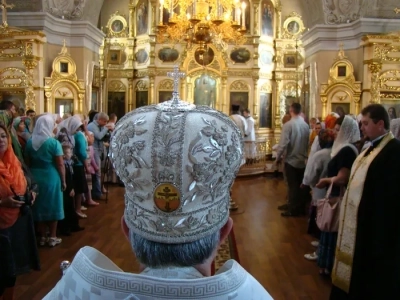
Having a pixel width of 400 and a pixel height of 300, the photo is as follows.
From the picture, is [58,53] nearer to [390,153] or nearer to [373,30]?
[373,30]

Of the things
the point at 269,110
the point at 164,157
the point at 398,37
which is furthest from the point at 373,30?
the point at 164,157

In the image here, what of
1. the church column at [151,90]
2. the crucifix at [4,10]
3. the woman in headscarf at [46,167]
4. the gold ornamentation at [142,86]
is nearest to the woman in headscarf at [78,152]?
the woman in headscarf at [46,167]

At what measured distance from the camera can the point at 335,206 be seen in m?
4.31

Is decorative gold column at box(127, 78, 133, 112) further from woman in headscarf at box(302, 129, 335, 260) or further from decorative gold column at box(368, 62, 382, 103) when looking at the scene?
woman in headscarf at box(302, 129, 335, 260)

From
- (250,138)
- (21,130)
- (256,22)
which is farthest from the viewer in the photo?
(256,22)

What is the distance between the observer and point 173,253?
3.63 ft

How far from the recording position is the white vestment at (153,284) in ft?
3.24

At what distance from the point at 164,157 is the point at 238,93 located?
1745cm

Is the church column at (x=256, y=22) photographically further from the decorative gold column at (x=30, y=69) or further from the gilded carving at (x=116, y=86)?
the decorative gold column at (x=30, y=69)

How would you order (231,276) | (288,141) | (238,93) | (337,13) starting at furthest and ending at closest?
1. (238,93)
2. (337,13)
3. (288,141)
4. (231,276)

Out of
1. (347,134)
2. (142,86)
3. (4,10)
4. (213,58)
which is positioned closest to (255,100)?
(213,58)

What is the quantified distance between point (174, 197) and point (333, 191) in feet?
11.5

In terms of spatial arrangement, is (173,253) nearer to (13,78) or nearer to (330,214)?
(330,214)

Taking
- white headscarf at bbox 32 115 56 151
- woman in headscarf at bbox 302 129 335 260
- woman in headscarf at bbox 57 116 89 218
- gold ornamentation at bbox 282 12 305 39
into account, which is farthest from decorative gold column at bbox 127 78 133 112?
woman in headscarf at bbox 302 129 335 260
